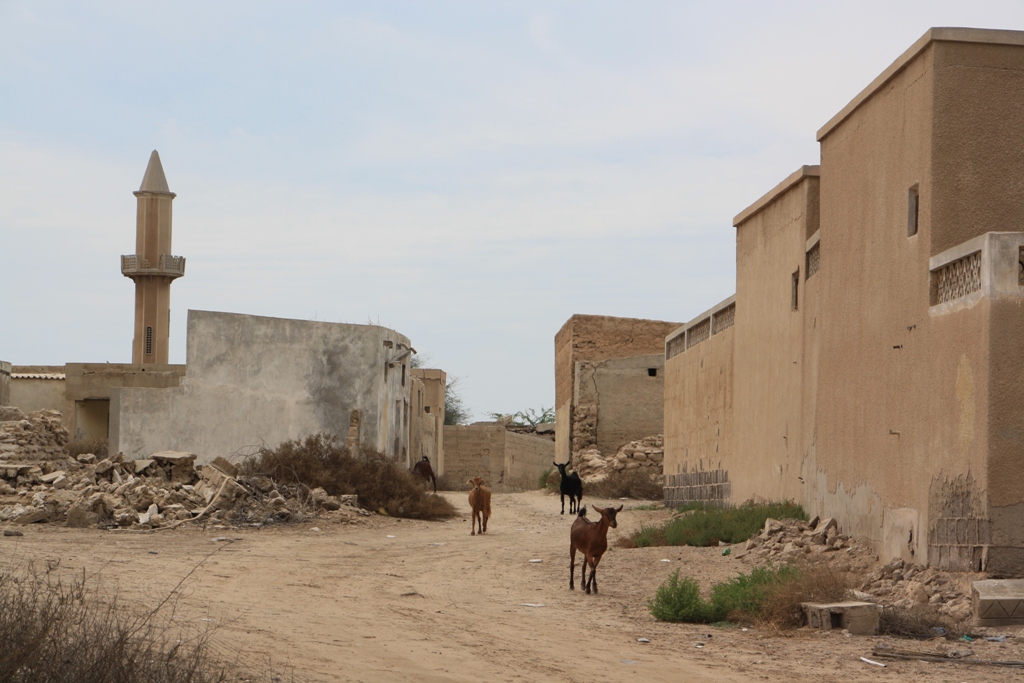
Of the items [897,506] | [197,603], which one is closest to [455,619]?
[197,603]

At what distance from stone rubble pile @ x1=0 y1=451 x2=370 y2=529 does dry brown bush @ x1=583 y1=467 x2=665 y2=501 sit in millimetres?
8817

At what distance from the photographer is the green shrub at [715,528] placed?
16.7 m

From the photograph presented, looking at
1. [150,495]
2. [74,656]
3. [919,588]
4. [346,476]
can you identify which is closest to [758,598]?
[919,588]

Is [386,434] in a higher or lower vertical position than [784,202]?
lower

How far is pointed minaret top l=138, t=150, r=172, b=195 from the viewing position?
54562mm

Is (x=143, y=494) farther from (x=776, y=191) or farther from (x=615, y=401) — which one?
(x=615, y=401)

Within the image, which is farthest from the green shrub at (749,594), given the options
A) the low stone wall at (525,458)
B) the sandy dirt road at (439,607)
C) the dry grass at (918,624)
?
the low stone wall at (525,458)

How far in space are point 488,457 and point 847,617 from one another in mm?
30810

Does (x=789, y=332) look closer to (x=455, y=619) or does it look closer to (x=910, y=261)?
(x=910, y=261)

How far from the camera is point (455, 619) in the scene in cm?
1150

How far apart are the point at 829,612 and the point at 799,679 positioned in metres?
2.31

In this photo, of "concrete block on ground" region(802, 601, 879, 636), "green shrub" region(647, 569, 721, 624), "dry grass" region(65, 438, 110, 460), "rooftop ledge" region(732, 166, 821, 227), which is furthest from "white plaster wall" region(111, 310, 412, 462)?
"concrete block on ground" region(802, 601, 879, 636)

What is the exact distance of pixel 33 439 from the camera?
82.0ft

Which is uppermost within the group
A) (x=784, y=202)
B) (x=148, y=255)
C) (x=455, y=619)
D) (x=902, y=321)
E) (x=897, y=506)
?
(x=148, y=255)
